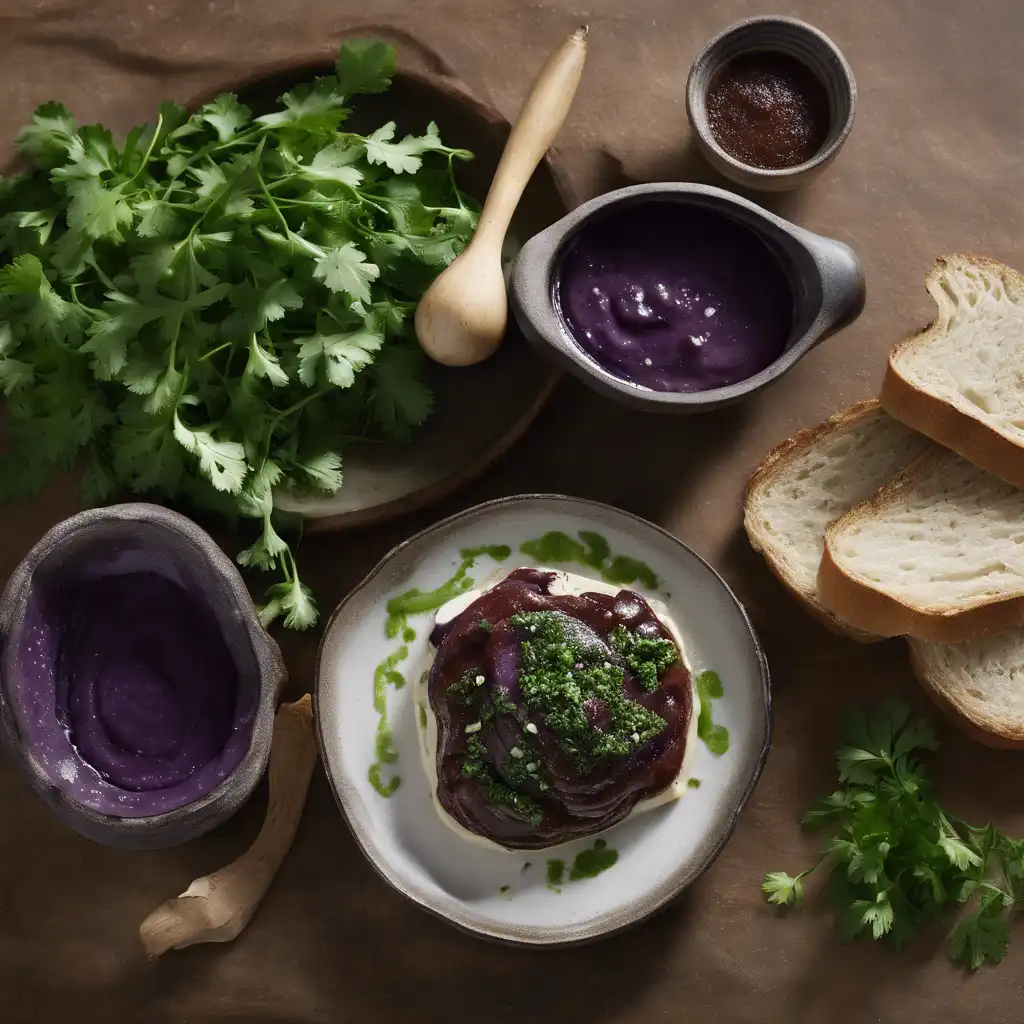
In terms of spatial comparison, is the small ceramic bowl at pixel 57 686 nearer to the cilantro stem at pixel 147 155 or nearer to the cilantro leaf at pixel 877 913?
the cilantro stem at pixel 147 155

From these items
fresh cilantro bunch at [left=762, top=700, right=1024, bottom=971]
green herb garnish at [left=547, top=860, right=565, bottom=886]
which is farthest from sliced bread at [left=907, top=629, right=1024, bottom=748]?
green herb garnish at [left=547, top=860, right=565, bottom=886]

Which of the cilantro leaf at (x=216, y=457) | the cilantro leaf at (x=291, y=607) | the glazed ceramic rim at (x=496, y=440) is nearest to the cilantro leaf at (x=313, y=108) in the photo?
the glazed ceramic rim at (x=496, y=440)

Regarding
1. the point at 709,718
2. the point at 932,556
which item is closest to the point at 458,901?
the point at 709,718

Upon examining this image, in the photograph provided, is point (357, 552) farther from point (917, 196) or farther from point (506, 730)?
point (917, 196)

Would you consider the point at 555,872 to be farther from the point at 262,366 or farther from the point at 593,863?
the point at 262,366

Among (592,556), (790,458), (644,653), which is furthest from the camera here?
(790,458)

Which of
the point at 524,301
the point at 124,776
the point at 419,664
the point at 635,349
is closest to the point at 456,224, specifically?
the point at 524,301
